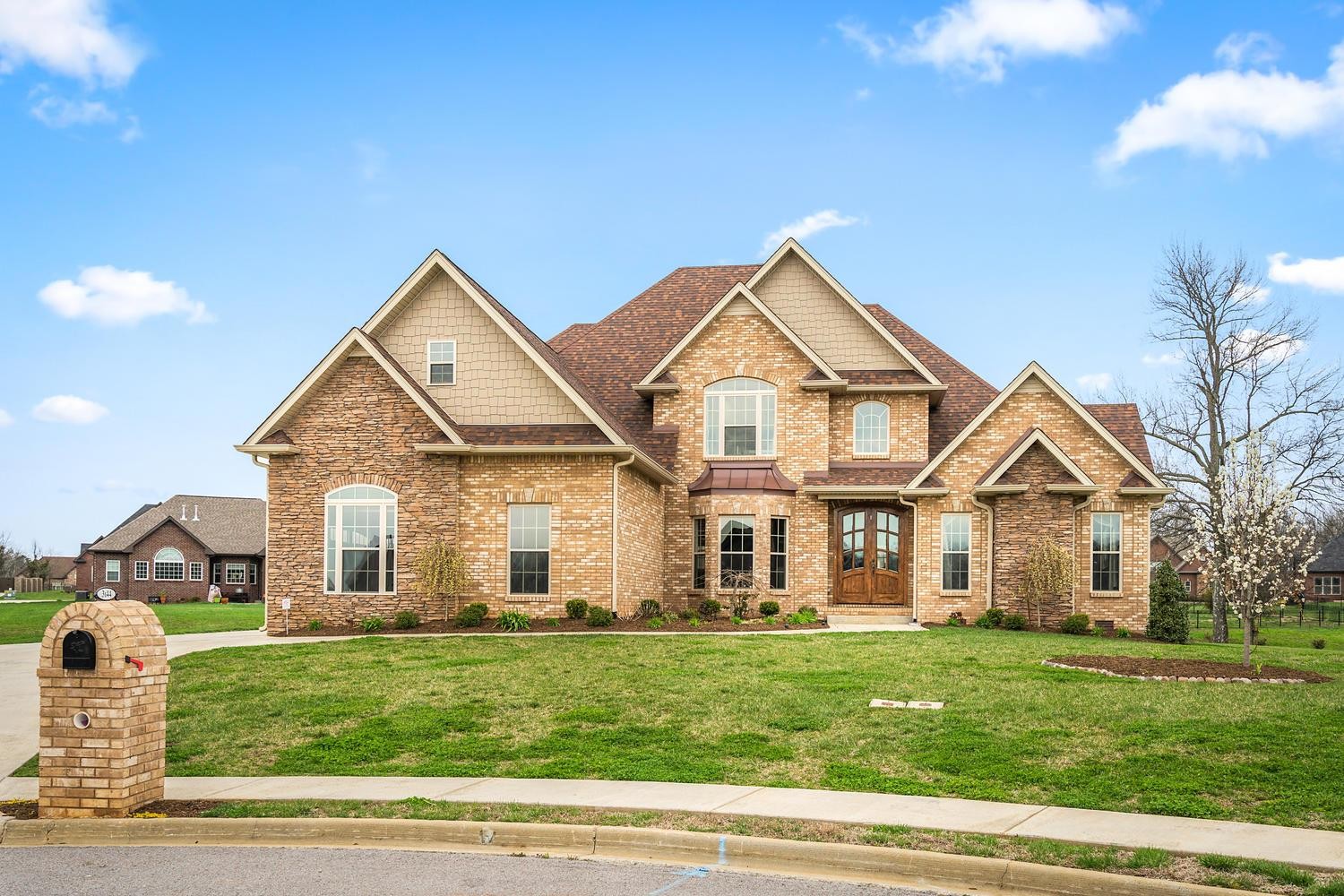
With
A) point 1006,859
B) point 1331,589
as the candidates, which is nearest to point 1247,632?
point 1006,859

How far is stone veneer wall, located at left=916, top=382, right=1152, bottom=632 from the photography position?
27.7m

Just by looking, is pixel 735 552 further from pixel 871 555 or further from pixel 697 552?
pixel 871 555

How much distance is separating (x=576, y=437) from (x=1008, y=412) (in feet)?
35.2

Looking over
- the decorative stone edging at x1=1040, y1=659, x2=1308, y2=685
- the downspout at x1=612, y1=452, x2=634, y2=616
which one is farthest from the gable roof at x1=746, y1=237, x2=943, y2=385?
the decorative stone edging at x1=1040, y1=659, x2=1308, y2=685

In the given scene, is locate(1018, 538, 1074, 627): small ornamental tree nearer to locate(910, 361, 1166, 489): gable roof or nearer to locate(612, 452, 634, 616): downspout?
locate(910, 361, 1166, 489): gable roof

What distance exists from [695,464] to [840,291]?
5882 mm

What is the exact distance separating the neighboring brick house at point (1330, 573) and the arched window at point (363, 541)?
229ft

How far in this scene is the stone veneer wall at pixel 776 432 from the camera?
28.8m

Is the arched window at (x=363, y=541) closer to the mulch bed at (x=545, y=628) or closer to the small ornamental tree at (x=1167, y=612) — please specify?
the mulch bed at (x=545, y=628)

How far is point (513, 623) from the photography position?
23234 millimetres

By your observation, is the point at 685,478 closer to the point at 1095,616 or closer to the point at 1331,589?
the point at 1095,616

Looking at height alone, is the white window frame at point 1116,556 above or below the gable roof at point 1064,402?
below

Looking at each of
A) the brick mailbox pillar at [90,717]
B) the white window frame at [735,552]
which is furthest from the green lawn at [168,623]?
the brick mailbox pillar at [90,717]

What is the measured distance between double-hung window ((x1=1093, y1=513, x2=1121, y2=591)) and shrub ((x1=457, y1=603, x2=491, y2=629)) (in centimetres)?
1441
